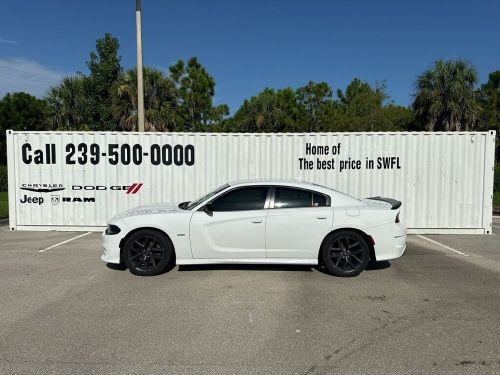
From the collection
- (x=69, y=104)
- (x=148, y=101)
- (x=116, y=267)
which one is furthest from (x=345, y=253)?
(x=69, y=104)

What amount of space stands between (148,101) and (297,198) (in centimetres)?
1724

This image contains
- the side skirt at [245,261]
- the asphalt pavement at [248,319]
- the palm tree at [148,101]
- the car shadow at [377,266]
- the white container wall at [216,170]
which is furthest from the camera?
the palm tree at [148,101]

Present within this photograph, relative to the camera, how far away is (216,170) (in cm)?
1087

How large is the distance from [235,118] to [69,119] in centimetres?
1640

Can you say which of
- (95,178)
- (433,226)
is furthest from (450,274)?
(95,178)

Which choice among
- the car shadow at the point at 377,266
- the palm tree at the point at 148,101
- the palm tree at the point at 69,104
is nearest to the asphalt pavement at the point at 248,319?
the car shadow at the point at 377,266

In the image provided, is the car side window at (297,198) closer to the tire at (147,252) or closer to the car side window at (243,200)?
the car side window at (243,200)

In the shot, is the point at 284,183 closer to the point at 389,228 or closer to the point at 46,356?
the point at 389,228

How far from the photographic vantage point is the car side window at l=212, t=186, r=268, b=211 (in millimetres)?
6328

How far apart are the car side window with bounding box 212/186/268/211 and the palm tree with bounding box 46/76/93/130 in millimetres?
18261

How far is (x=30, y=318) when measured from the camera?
14.7 ft

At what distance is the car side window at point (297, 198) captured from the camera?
20.9ft

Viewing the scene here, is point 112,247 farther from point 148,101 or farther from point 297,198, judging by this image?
point 148,101

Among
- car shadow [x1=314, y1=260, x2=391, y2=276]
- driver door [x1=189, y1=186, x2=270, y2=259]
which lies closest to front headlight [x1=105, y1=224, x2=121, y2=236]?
driver door [x1=189, y1=186, x2=270, y2=259]
